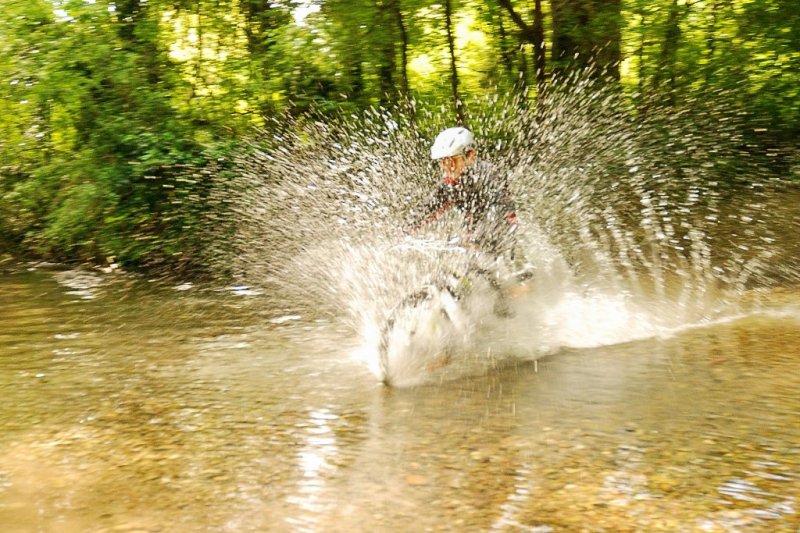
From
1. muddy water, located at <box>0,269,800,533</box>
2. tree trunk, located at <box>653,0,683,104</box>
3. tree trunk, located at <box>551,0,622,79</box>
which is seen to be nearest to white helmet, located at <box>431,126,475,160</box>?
muddy water, located at <box>0,269,800,533</box>

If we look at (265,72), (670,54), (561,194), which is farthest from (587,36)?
(265,72)

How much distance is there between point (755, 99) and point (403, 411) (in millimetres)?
10200

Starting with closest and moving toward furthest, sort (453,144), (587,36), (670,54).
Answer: (453,144)
(587,36)
(670,54)

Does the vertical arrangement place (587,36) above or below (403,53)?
above

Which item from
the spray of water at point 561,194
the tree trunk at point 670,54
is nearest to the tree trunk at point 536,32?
the spray of water at point 561,194

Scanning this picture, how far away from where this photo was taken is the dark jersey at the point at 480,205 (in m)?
7.38

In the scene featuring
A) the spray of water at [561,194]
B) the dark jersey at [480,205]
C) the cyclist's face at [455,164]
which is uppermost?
the cyclist's face at [455,164]

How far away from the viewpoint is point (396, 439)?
198 inches

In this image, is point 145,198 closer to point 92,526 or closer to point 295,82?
point 295,82

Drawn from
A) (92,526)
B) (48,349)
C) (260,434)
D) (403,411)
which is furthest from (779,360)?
(48,349)

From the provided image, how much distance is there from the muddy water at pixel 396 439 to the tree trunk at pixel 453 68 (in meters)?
6.98

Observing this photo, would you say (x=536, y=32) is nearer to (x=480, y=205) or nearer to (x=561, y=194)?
(x=561, y=194)

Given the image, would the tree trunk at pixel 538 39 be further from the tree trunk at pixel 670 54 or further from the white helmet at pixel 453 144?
the white helmet at pixel 453 144

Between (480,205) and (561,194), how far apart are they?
19.1 feet
